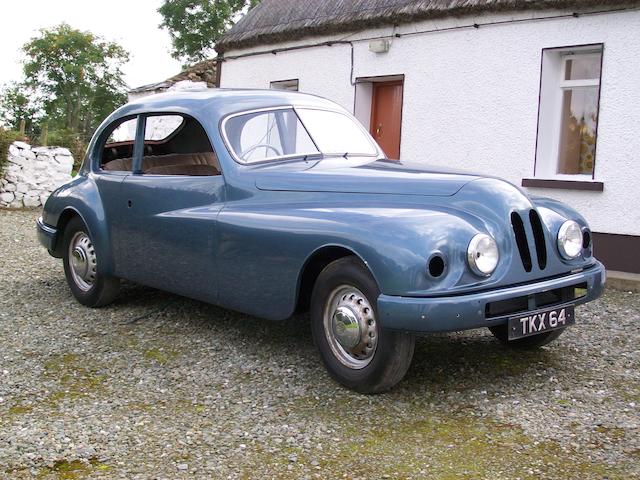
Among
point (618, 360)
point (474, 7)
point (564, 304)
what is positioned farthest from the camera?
point (474, 7)

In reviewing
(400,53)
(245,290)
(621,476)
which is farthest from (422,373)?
(400,53)

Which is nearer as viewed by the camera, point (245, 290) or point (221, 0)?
point (245, 290)

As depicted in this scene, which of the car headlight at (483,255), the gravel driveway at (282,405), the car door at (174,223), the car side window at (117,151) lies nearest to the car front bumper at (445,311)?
the car headlight at (483,255)

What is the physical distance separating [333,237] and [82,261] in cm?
292

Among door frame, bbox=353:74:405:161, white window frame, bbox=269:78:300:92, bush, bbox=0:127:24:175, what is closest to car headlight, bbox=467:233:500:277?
door frame, bbox=353:74:405:161

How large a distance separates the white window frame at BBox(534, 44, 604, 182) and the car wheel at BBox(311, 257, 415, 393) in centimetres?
544

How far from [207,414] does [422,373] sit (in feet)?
4.45

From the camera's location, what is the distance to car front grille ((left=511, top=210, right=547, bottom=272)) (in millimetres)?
4254

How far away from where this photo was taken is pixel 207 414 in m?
4.09

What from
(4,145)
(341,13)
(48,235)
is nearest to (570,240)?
(48,235)

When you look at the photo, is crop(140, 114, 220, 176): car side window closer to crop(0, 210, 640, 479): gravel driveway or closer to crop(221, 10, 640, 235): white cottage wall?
crop(0, 210, 640, 479): gravel driveway

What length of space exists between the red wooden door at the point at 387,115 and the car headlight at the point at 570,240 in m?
6.56

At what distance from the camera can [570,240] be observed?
4535mm

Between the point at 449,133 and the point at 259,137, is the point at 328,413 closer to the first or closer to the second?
the point at 259,137
